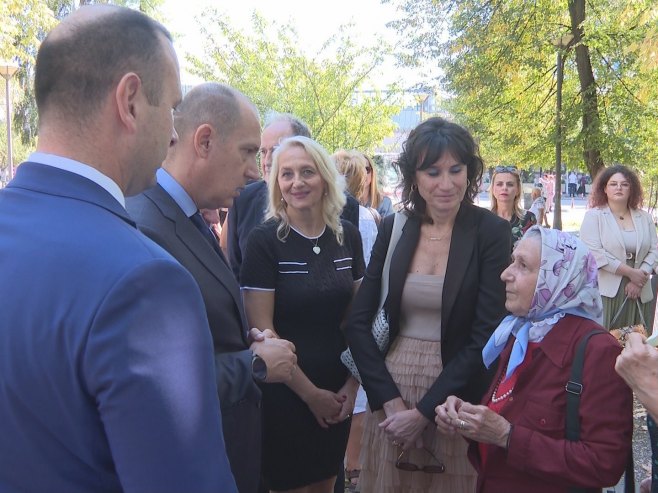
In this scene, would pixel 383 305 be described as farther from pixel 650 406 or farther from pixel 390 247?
pixel 650 406

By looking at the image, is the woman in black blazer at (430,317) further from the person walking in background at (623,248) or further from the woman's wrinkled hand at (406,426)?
the person walking in background at (623,248)

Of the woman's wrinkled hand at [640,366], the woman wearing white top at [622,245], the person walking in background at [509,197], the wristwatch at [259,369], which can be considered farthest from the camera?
the person walking in background at [509,197]

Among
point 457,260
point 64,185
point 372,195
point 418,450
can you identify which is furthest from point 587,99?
point 64,185

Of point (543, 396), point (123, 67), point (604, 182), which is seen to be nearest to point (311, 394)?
point (543, 396)

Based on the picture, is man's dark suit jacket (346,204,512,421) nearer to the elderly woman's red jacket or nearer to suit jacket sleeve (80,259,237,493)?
the elderly woman's red jacket

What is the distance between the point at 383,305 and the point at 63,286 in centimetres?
211

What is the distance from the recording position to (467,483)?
9.20 feet

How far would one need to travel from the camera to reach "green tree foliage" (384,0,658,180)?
11.7 metres

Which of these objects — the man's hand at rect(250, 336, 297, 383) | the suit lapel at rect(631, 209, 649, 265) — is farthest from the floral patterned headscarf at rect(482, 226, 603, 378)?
the suit lapel at rect(631, 209, 649, 265)

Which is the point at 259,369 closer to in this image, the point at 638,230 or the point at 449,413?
the point at 449,413

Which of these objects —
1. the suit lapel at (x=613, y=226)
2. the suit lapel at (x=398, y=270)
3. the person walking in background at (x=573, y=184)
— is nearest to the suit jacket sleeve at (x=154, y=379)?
the suit lapel at (x=398, y=270)

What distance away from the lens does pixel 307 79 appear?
55.1 ft

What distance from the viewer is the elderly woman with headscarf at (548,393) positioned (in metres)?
2.02

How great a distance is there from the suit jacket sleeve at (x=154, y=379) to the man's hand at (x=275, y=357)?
1094 millimetres
